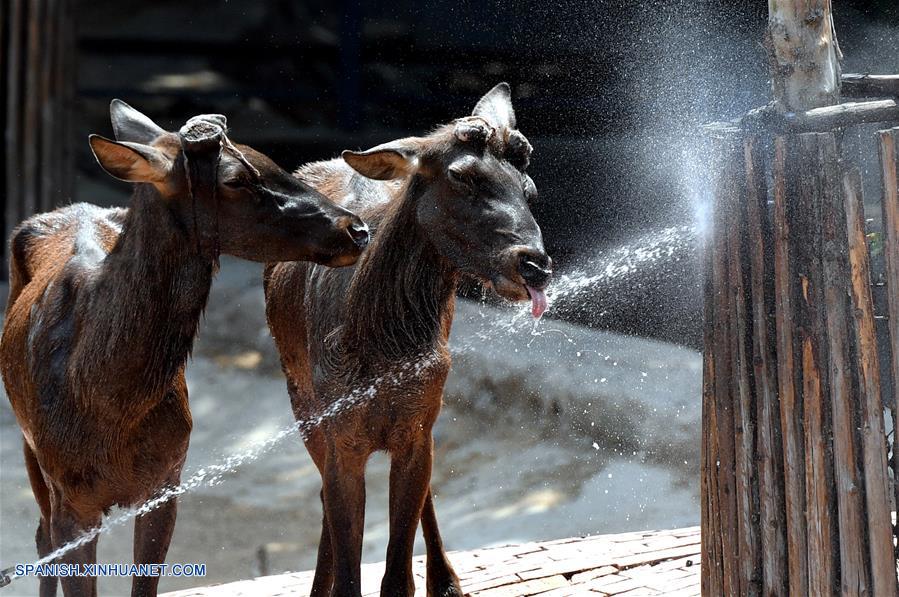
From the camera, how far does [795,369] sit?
4.17 metres

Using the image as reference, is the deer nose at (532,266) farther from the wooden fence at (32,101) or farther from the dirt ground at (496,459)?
the wooden fence at (32,101)

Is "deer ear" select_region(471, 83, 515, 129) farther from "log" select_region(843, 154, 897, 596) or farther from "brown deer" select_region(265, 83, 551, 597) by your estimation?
"log" select_region(843, 154, 897, 596)

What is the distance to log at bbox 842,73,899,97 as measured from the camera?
454 centimetres

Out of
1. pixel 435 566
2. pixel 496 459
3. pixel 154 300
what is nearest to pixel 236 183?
pixel 154 300

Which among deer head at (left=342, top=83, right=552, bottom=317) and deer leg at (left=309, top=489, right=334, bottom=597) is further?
deer leg at (left=309, top=489, right=334, bottom=597)

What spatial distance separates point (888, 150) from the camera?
3816mm

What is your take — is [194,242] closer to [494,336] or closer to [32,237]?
[32,237]

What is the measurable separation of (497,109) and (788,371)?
1715 mm

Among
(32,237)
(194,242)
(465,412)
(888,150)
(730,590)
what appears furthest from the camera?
(465,412)

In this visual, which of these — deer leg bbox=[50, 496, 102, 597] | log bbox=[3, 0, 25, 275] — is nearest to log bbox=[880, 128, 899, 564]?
deer leg bbox=[50, 496, 102, 597]

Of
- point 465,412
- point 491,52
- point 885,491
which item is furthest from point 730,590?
point 491,52

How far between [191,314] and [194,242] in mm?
263

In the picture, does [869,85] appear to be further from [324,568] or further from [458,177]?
[324,568]

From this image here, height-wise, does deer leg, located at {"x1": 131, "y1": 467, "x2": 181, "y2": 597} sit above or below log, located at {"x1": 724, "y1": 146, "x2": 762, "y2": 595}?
below
